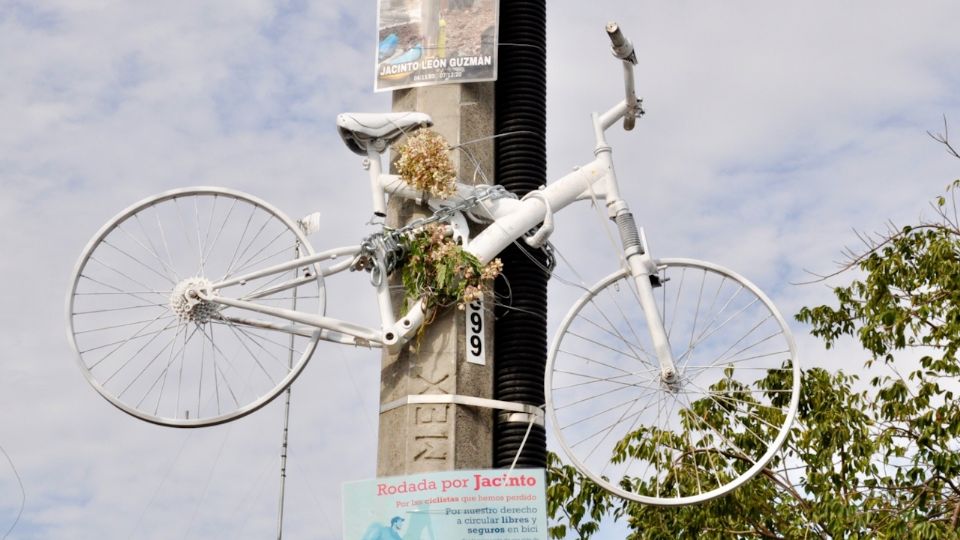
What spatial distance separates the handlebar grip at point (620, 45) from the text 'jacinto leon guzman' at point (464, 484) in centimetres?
367

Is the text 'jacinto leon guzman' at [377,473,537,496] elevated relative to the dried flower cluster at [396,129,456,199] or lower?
lower

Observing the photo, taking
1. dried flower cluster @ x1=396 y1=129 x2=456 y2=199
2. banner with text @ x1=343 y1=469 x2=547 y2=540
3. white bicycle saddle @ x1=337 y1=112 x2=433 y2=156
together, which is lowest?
banner with text @ x1=343 y1=469 x2=547 y2=540

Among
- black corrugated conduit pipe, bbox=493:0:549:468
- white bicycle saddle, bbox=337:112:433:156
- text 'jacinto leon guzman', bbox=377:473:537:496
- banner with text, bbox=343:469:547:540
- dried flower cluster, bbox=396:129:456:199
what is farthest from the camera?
white bicycle saddle, bbox=337:112:433:156

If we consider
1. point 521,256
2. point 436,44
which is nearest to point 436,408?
point 521,256

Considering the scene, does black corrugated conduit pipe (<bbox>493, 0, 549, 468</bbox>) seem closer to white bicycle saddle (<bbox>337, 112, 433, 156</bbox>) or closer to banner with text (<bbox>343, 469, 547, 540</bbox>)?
banner with text (<bbox>343, 469, 547, 540</bbox>)

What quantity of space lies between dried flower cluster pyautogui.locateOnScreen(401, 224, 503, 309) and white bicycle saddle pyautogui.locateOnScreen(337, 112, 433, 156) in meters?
0.93

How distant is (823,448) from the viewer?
1431 cm

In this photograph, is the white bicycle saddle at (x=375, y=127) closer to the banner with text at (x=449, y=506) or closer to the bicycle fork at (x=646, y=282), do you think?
the bicycle fork at (x=646, y=282)

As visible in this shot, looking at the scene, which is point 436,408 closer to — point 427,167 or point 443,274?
point 443,274

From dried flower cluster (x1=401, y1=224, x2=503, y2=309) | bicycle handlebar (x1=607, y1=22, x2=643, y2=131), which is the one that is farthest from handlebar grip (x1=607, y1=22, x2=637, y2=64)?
dried flower cluster (x1=401, y1=224, x2=503, y2=309)

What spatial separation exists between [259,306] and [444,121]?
8.01ft

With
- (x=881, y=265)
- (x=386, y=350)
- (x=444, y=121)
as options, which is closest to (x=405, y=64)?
(x=444, y=121)

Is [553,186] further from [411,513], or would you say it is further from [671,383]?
[411,513]

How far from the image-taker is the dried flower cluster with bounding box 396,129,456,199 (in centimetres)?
1074
